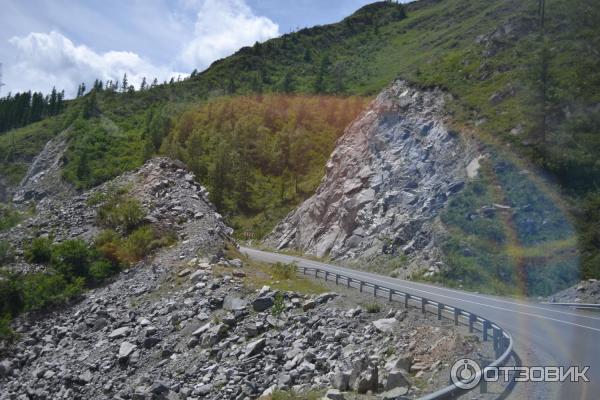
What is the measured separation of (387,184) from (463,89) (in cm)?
1220

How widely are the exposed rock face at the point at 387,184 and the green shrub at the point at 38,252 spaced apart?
802 inches

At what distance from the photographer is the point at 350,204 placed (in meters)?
41.1

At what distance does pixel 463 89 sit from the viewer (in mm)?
43906

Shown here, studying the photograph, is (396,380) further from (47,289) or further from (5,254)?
(5,254)

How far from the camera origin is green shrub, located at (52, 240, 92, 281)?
27.0 metres

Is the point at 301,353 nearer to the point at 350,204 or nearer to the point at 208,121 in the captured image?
the point at 350,204

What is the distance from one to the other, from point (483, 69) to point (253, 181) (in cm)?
2917

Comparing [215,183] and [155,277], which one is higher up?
[215,183]

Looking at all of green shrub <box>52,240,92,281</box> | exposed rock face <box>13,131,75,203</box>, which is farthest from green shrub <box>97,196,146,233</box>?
exposed rock face <box>13,131,75,203</box>

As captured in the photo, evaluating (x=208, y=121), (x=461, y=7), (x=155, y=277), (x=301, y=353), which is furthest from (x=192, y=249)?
(x=461, y=7)

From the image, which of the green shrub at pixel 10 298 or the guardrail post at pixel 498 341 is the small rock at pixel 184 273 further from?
the guardrail post at pixel 498 341

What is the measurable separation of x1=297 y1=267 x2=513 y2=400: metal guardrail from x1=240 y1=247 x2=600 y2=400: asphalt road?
1.93ft

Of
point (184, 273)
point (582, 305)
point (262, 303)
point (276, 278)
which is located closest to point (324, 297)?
point (262, 303)

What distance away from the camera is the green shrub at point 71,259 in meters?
27.0
